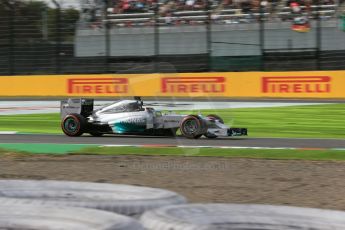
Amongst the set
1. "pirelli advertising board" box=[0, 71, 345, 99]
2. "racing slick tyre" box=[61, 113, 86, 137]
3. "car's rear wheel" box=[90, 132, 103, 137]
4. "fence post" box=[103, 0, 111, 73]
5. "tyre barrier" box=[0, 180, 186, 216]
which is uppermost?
"fence post" box=[103, 0, 111, 73]

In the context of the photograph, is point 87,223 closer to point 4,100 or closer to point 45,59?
point 4,100

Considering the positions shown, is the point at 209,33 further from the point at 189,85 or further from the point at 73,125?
the point at 73,125

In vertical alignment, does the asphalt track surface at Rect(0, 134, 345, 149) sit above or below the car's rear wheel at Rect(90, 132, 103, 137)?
below

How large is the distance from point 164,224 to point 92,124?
9.15 meters

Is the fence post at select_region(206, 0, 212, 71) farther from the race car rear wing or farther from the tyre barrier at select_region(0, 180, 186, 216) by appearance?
the tyre barrier at select_region(0, 180, 186, 216)

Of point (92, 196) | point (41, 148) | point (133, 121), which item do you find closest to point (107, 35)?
point (133, 121)

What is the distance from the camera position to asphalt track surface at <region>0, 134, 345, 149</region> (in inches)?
414

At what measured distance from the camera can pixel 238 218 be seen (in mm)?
2957

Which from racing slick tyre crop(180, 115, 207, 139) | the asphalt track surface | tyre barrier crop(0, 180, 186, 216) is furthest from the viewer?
racing slick tyre crop(180, 115, 207, 139)

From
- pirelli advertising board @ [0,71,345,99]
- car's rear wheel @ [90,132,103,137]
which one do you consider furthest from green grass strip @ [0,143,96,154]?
pirelli advertising board @ [0,71,345,99]

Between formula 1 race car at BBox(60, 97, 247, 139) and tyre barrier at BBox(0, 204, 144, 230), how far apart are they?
803 centimetres

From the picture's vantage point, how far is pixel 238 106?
16406mm

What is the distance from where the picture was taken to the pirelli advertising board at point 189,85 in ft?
57.7

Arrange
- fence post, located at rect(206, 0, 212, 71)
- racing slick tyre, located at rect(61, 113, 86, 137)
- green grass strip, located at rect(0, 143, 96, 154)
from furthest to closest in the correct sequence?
fence post, located at rect(206, 0, 212, 71), racing slick tyre, located at rect(61, 113, 86, 137), green grass strip, located at rect(0, 143, 96, 154)
